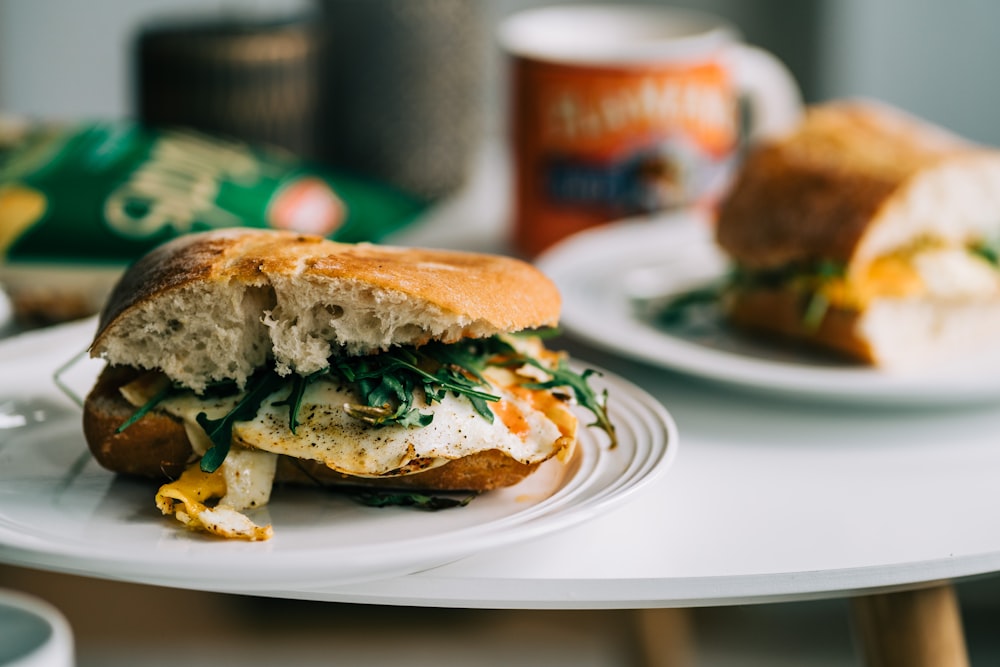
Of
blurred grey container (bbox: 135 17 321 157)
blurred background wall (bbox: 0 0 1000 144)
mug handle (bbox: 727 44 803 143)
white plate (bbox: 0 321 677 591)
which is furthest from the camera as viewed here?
blurred background wall (bbox: 0 0 1000 144)

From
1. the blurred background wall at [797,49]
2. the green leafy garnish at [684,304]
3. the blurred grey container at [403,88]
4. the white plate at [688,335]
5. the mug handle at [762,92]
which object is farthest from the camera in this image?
the blurred background wall at [797,49]

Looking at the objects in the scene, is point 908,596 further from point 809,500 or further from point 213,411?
point 213,411

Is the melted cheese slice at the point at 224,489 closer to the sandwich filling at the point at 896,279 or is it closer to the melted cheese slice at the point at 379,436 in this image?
the melted cheese slice at the point at 379,436

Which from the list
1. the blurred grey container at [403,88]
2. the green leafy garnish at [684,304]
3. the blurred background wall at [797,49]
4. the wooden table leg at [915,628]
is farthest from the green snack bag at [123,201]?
the blurred background wall at [797,49]

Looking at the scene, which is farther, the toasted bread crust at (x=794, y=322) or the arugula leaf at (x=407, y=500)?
the toasted bread crust at (x=794, y=322)

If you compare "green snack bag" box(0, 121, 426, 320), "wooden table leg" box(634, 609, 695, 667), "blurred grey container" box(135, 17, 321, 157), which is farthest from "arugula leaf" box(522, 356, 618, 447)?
"blurred grey container" box(135, 17, 321, 157)

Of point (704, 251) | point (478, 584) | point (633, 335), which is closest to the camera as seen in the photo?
point (478, 584)

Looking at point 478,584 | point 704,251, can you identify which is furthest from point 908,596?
point 704,251

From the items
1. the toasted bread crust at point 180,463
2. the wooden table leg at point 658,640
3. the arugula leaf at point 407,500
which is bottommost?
the wooden table leg at point 658,640

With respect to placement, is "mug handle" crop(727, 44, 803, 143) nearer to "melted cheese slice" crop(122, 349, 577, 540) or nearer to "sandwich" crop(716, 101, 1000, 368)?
"sandwich" crop(716, 101, 1000, 368)
